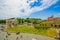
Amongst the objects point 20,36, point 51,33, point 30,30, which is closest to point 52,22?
point 51,33

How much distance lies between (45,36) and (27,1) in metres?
0.67

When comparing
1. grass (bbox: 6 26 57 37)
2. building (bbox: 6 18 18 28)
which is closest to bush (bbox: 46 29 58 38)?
grass (bbox: 6 26 57 37)

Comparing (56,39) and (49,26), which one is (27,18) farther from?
(56,39)

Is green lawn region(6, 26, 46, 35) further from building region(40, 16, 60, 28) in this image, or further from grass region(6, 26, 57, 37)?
building region(40, 16, 60, 28)

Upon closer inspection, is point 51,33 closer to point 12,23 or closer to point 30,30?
point 30,30

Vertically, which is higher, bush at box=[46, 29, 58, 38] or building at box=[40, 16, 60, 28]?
building at box=[40, 16, 60, 28]

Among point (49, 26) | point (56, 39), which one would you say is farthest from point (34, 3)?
point (56, 39)

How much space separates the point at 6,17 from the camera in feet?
9.78

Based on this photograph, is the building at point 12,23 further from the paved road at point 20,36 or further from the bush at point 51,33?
the bush at point 51,33

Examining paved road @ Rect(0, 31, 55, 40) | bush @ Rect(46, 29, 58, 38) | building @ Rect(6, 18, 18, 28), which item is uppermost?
building @ Rect(6, 18, 18, 28)

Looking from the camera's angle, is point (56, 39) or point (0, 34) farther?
point (0, 34)

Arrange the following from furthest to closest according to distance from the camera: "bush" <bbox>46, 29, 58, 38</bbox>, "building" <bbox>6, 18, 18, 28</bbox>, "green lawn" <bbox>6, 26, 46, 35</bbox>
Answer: "building" <bbox>6, 18, 18, 28</bbox> → "green lawn" <bbox>6, 26, 46, 35</bbox> → "bush" <bbox>46, 29, 58, 38</bbox>

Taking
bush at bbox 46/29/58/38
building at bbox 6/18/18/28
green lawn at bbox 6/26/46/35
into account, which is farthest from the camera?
building at bbox 6/18/18/28

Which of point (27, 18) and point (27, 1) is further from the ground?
point (27, 1)
